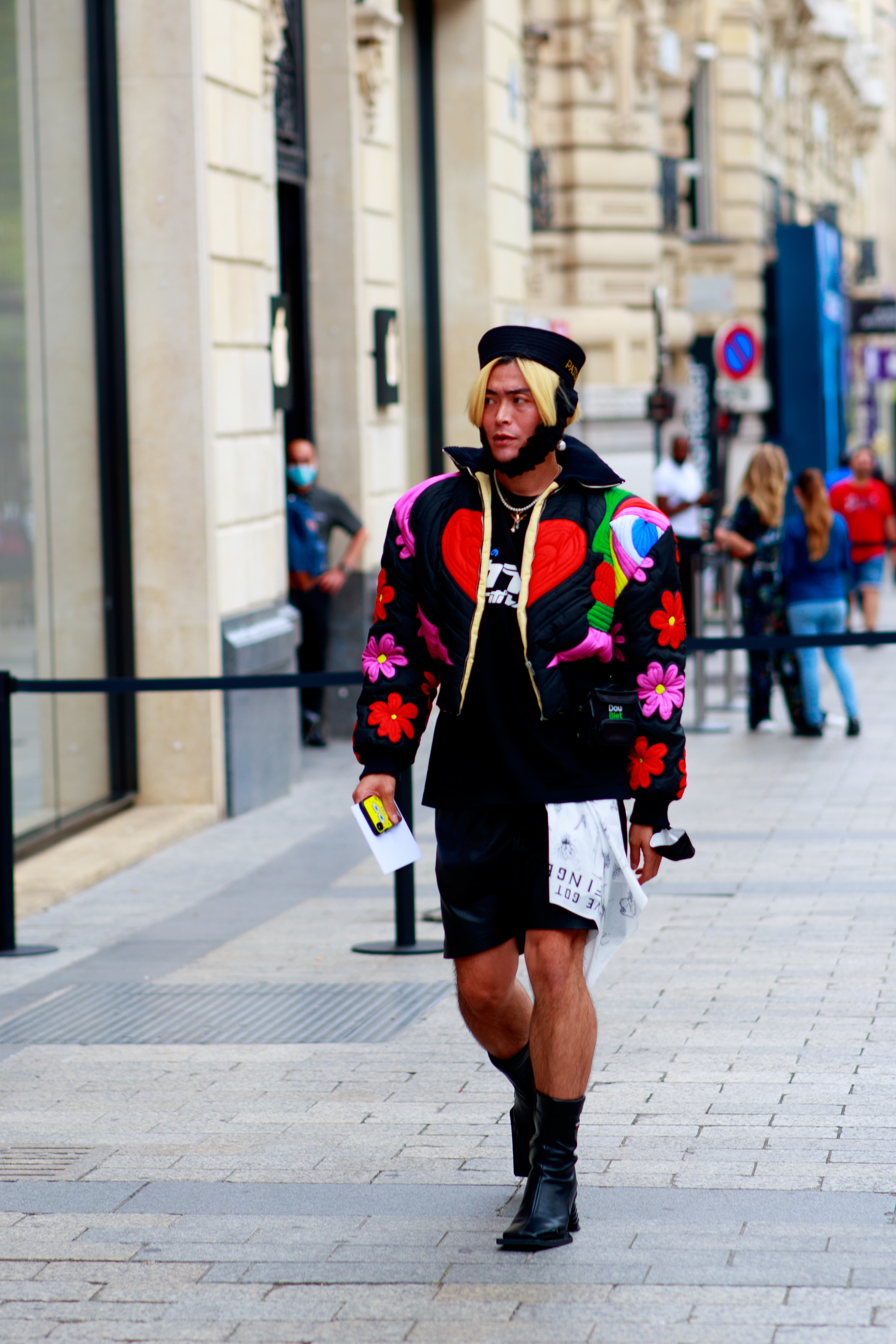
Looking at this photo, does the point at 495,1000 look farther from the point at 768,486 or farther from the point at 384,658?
the point at 768,486

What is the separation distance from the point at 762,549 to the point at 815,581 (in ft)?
1.59

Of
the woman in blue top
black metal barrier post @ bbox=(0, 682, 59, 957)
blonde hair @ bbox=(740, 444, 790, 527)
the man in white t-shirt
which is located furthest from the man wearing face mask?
black metal barrier post @ bbox=(0, 682, 59, 957)

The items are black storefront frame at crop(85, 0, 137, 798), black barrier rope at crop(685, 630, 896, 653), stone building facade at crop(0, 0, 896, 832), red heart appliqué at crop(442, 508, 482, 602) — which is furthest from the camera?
black storefront frame at crop(85, 0, 137, 798)

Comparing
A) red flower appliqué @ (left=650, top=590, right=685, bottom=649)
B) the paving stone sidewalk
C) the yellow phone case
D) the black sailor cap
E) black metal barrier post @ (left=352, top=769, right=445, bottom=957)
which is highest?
the black sailor cap

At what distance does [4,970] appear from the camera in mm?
7449

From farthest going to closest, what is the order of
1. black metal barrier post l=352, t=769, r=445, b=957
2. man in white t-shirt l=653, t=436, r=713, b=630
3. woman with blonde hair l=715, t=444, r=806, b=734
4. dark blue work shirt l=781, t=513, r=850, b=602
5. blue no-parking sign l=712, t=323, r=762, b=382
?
blue no-parking sign l=712, t=323, r=762, b=382 < man in white t-shirt l=653, t=436, r=713, b=630 < woman with blonde hair l=715, t=444, r=806, b=734 < dark blue work shirt l=781, t=513, r=850, b=602 < black metal barrier post l=352, t=769, r=445, b=957

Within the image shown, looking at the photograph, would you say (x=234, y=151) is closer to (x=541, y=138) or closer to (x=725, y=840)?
(x=725, y=840)

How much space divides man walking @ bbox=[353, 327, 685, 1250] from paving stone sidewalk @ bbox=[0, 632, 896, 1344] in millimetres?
320

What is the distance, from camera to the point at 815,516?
13375 mm

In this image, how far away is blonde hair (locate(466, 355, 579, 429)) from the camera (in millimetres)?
4453

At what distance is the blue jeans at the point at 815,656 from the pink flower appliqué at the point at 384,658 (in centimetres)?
880

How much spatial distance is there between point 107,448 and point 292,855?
217 centimetres

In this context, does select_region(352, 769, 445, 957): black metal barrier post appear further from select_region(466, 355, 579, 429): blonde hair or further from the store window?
select_region(466, 355, 579, 429): blonde hair

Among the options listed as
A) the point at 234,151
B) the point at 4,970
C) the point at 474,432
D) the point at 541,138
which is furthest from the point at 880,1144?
the point at 541,138
